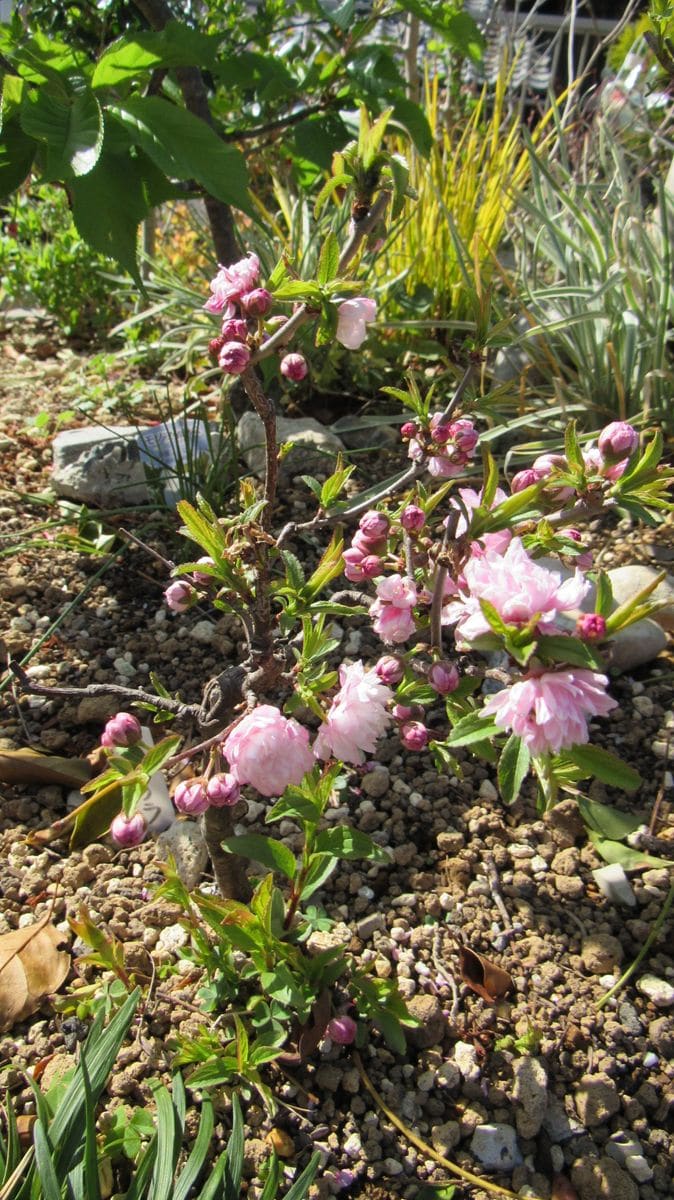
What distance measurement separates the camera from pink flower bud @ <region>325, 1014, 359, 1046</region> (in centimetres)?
115

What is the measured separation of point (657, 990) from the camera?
1.29 m

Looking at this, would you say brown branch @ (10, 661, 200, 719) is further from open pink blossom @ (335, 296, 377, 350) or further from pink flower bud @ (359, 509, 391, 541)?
open pink blossom @ (335, 296, 377, 350)

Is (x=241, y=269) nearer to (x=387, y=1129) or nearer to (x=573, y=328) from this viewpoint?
(x=387, y=1129)

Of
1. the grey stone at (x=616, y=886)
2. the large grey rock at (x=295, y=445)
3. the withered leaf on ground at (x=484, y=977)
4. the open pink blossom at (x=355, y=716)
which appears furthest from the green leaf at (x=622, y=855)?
the large grey rock at (x=295, y=445)

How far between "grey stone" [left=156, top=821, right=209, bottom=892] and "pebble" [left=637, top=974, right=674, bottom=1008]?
708 mm

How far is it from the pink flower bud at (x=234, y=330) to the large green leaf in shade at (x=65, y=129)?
1.47ft

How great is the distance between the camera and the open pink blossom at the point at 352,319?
1021 mm

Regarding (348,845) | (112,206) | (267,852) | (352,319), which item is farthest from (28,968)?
(112,206)

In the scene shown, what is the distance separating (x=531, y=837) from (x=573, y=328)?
1.39m

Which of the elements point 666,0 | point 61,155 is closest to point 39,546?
point 61,155

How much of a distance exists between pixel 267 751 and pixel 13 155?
1.14m

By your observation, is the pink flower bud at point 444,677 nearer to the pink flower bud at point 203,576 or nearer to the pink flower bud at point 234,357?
the pink flower bud at point 203,576

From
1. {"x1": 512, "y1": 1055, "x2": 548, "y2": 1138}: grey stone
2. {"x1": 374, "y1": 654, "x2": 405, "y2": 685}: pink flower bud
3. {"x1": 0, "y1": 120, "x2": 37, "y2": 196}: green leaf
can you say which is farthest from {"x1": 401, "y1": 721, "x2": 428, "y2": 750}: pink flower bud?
{"x1": 0, "y1": 120, "x2": 37, "y2": 196}: green leaf

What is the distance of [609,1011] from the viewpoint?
1286 mm
